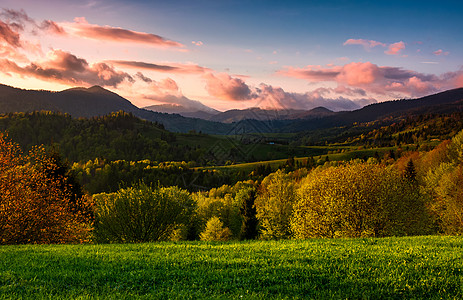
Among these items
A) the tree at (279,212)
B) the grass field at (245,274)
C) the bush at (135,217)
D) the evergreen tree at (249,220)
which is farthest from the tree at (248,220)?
the grass field at (245,274)

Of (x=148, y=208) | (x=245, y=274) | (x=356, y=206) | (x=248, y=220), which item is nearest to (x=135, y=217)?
(x=148, y=208)

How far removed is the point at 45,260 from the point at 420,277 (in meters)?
19.8

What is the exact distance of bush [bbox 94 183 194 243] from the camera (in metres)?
37.7

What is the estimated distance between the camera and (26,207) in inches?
1251

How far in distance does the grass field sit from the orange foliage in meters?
14.0

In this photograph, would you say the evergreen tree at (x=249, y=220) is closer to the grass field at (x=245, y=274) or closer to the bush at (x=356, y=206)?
the bush at (x=356, y=206)

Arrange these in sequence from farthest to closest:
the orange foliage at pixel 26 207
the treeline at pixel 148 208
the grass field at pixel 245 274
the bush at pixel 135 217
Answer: the bush at pixel 135 217 < the treeline at pixel 148 208 < the orange foliage at pixel 26 207 < the grass field at pixel 245 274

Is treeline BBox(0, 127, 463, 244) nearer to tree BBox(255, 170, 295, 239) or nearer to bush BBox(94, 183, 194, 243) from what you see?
bush BBox(94, 183, 194, 243)

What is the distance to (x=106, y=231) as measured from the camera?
38.2 m

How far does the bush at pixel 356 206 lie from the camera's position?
137 feet

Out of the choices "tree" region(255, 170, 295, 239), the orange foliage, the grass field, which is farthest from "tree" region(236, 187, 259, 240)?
the grass field

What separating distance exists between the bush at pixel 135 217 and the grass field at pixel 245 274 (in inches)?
727

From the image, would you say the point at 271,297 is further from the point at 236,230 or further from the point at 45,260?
the point at 236,230

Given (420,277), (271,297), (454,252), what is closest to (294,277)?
(271,297)
